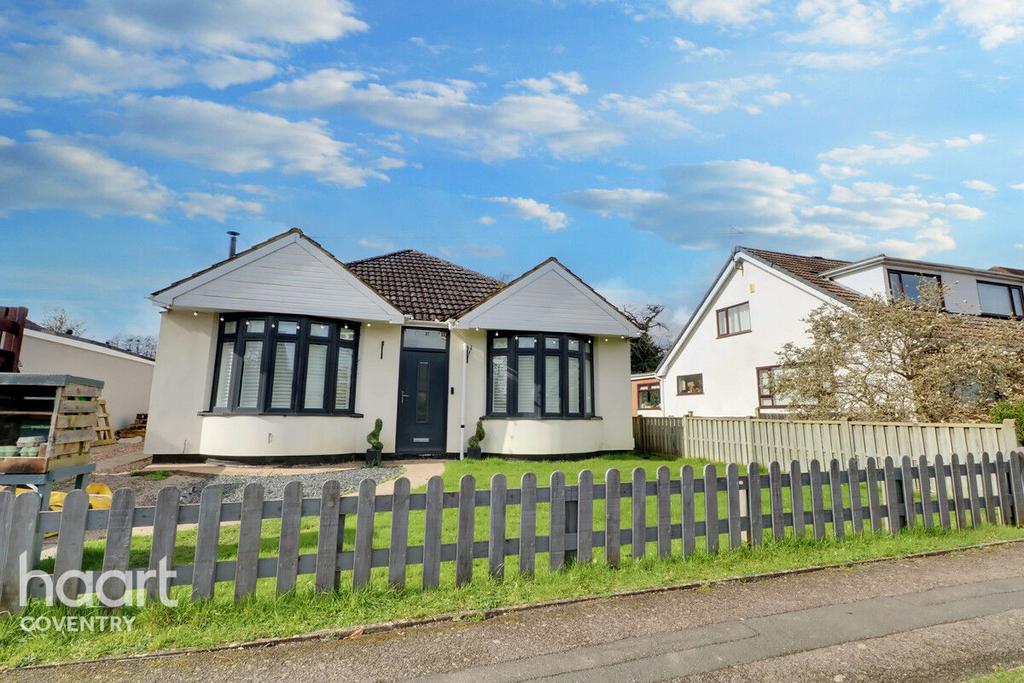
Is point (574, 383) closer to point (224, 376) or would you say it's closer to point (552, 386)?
point (552, 386)

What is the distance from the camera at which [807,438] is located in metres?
10.7

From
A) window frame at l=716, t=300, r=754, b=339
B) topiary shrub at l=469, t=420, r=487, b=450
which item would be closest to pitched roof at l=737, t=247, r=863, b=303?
window frame at l=716, t=300, r=754, b=339

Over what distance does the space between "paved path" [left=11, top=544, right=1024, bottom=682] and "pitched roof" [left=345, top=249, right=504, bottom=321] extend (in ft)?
32.9

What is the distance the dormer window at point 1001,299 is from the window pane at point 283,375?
82.4ft

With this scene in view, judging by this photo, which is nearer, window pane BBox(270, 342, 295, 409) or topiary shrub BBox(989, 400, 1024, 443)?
topiary shrub BBox(989, 400, 1024, 443)

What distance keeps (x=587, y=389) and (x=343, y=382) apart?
6676 millimetres

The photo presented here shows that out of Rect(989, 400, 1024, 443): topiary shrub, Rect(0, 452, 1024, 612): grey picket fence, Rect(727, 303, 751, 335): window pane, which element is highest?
Rect(727, 303, 751, 335): window pane

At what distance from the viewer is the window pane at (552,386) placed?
1284 cm

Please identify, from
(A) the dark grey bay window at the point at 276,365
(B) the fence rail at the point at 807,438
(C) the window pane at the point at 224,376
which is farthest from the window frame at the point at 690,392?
(C) the window pane at the point at 224,376

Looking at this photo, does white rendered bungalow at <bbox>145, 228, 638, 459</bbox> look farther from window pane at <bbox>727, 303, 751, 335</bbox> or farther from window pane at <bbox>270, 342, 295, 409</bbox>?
window pane at <bbox>727, 303, 751, 335</bbox>

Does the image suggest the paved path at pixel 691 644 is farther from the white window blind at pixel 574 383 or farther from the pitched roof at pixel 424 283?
the pitched roof at pixel 424 283

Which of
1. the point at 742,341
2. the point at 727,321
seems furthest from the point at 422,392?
the point at 727,321

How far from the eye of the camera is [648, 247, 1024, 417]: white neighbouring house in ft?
58.4

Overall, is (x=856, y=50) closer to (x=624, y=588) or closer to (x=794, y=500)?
(x=794, y=500)
